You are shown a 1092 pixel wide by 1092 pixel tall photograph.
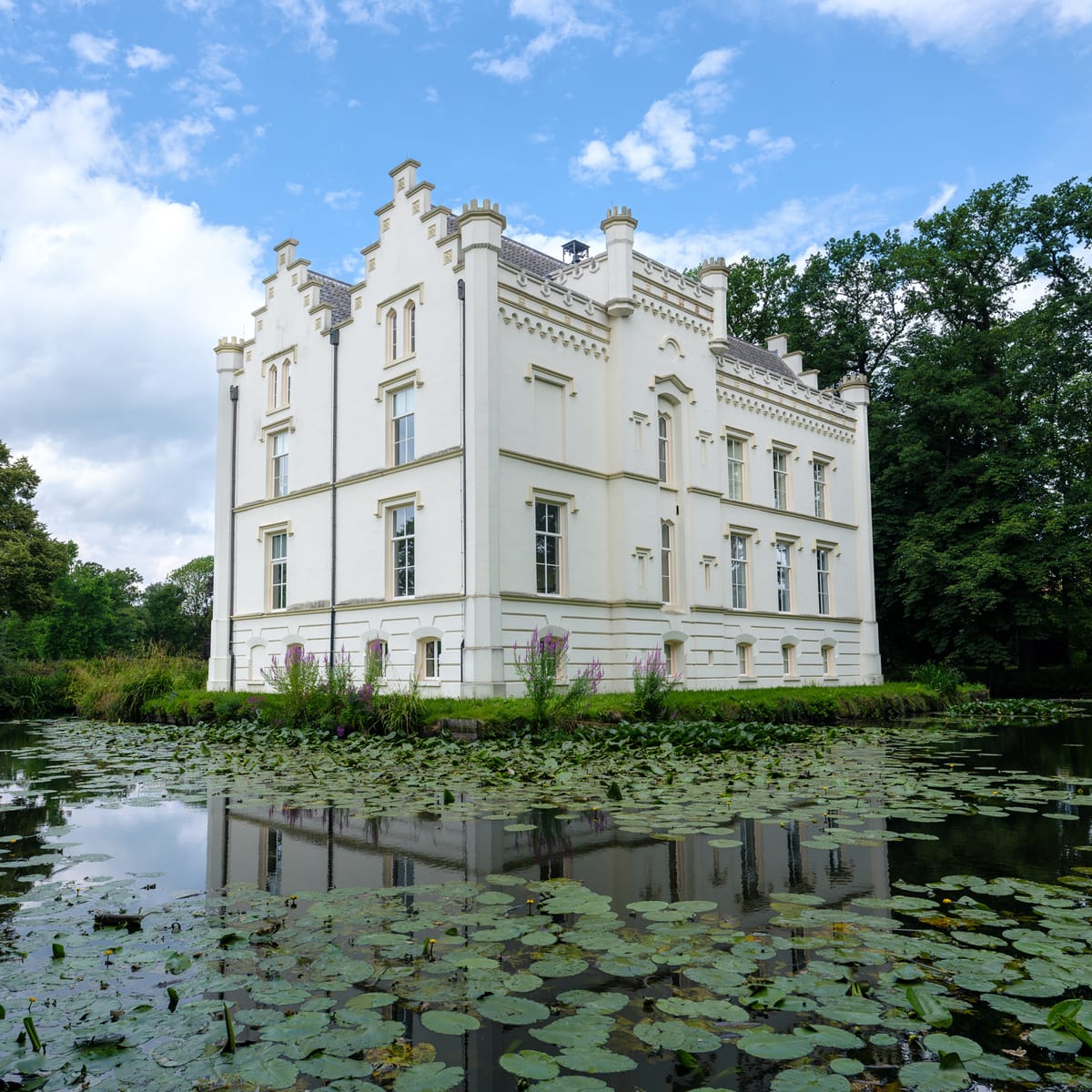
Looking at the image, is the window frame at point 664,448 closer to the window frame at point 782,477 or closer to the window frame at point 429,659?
the window frame at point 782,477

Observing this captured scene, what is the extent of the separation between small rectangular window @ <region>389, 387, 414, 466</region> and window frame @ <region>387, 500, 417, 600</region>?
114 cm

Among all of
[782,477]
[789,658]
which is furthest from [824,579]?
[782,477]

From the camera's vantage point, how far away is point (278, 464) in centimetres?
2436

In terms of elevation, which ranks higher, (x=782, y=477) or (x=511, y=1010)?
(x=782, y=477)

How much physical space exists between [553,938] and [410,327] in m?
18.0

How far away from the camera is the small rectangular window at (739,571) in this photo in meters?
25.5

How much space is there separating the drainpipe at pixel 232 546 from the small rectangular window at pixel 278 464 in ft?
5.78

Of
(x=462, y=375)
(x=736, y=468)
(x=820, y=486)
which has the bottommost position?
(x=736, y=468)

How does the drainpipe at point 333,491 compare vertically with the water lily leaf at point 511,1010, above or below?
above

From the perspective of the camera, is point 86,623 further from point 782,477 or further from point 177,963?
point 177,963

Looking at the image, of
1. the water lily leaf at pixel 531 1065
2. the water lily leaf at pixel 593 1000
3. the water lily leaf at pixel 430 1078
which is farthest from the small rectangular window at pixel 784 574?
the water lily leaf at pixel 430 1078

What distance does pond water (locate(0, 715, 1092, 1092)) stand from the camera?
2.78m

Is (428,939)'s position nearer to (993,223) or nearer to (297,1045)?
(297,1045)

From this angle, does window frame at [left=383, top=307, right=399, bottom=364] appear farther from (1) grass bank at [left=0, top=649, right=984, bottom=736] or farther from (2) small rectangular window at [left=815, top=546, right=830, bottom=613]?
(2) small rectangular window at [left=815, top=546, right=830, bottom=613]
